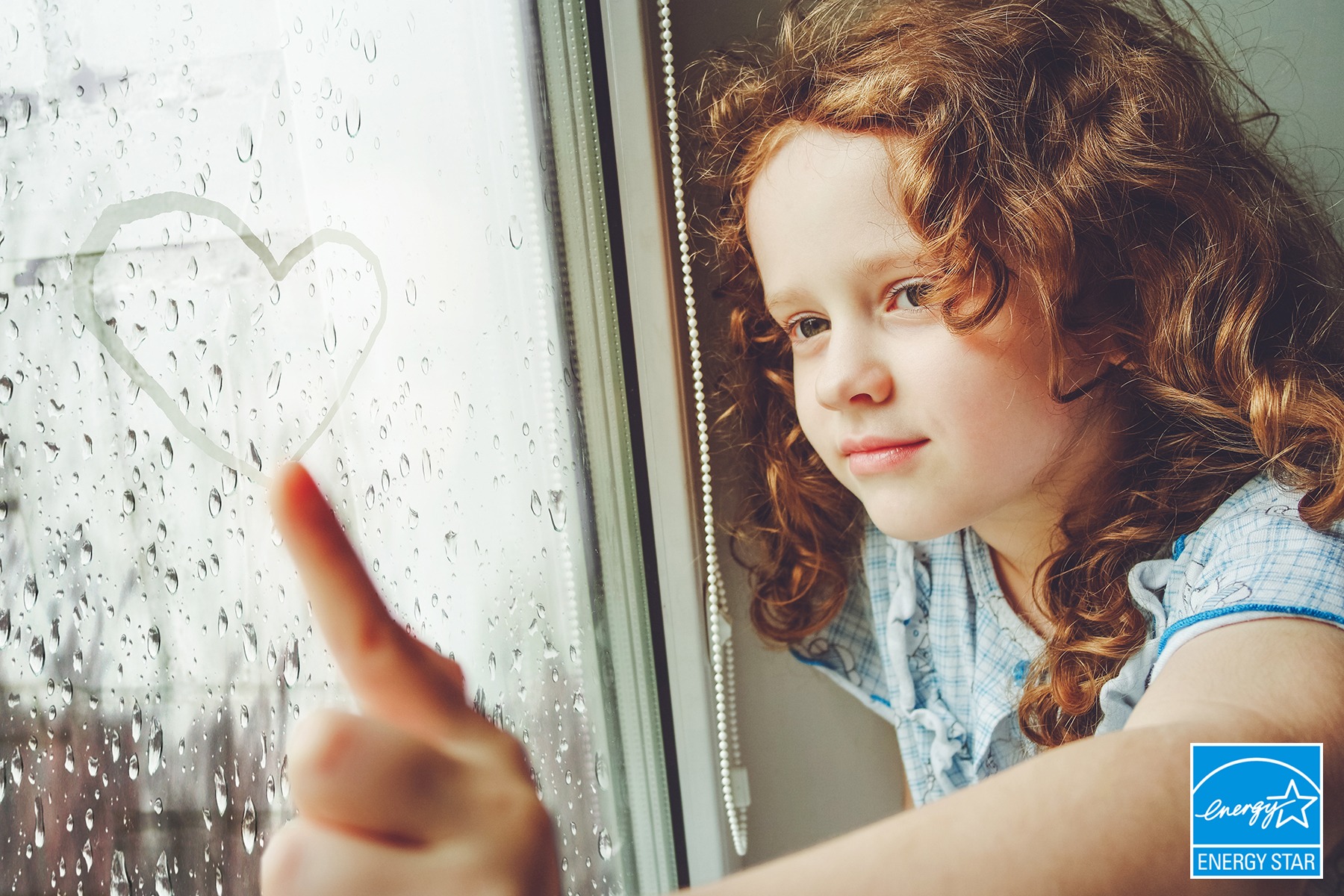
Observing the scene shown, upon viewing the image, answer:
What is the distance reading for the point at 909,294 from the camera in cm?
63

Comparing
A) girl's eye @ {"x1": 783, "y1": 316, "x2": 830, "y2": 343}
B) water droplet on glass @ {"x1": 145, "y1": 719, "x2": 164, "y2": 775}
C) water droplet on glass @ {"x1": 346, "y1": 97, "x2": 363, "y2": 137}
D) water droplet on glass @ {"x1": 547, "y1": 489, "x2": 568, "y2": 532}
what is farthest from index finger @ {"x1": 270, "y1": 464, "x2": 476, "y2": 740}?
girl's eye @ {"x1": 783, "y1": 316, "x2": 830, "y2": 343}

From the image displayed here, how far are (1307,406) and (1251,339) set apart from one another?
0.21 ft

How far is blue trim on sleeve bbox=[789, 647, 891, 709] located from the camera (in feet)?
2.94

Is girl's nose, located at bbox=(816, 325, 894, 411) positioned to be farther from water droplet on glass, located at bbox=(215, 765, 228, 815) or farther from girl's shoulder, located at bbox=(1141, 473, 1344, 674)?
water droplet on glass, located at bbox=(215, 765, 228, 815)

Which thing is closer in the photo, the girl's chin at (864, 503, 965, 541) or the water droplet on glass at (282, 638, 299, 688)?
the water droplet on glass at (282, 638, 299, 688)

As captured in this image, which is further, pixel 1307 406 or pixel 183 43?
pixel 1307 406

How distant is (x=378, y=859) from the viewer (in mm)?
287

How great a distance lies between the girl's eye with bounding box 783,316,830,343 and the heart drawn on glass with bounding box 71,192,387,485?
394mm

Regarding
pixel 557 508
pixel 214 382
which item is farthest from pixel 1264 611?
pixel 214 382

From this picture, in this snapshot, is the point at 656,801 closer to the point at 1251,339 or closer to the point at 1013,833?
the point at 1013,833

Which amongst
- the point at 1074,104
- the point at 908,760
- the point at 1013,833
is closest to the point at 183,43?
the point at 1013,833

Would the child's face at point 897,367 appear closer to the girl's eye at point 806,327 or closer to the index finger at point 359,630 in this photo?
the girl's eye at point 806,327

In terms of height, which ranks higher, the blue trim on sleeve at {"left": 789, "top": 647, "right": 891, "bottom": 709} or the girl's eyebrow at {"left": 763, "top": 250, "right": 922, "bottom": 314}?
the girl's eyebrow at {"left": 763, "top": 250, "right": 922, "bottom": 314}

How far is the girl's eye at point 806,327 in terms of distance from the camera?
0.72 m
